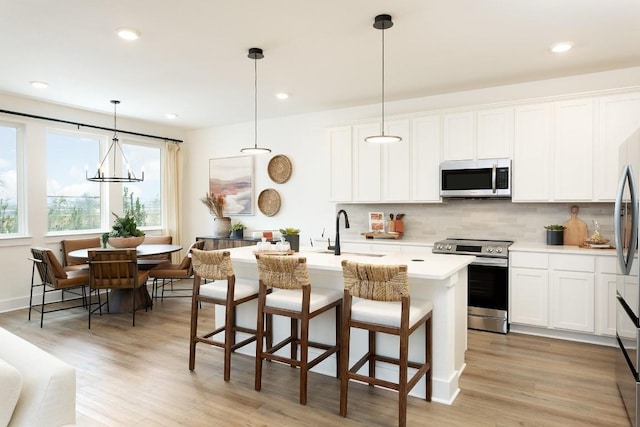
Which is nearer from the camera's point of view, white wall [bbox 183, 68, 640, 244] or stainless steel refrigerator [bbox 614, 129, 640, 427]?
stainless steel refrigerator [bbox 614, 129, 640, 427]

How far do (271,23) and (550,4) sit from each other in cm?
199

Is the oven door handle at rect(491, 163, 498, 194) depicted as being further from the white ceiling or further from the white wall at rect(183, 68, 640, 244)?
the white ceiling

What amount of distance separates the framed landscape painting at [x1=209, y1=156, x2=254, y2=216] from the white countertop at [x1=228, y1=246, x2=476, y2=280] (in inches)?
119

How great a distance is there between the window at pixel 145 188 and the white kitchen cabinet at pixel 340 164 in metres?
3.29

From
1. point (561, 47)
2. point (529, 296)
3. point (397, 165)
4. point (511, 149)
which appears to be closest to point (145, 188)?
point (397, 165)

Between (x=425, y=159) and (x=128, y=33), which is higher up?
(x=128, y=33)

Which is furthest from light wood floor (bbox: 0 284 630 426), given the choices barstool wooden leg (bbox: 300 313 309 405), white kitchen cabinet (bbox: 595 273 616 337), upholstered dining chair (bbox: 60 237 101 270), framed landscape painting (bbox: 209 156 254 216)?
framed landscape painting (bbox: 209 156 254 216)

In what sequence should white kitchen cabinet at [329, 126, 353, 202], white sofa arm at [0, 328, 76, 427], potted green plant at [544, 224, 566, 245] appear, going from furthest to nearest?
1. white kitchen cabinet at [329, 126, 353, 202]
2. potted green plant at [544, 224, 566, 245]
3. white sofa arm at [0, 328, 76, 427]

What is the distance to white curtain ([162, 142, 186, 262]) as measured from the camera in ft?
23.2

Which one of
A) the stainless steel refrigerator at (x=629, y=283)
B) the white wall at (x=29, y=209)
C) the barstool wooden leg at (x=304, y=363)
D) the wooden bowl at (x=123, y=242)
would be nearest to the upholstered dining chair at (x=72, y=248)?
the white wall at (x=29, y=209)

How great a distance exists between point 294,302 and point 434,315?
0.98 m

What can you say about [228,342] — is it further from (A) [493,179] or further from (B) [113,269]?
(A) [493,179]

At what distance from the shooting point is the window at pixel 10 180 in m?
5.14

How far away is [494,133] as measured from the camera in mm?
4543
